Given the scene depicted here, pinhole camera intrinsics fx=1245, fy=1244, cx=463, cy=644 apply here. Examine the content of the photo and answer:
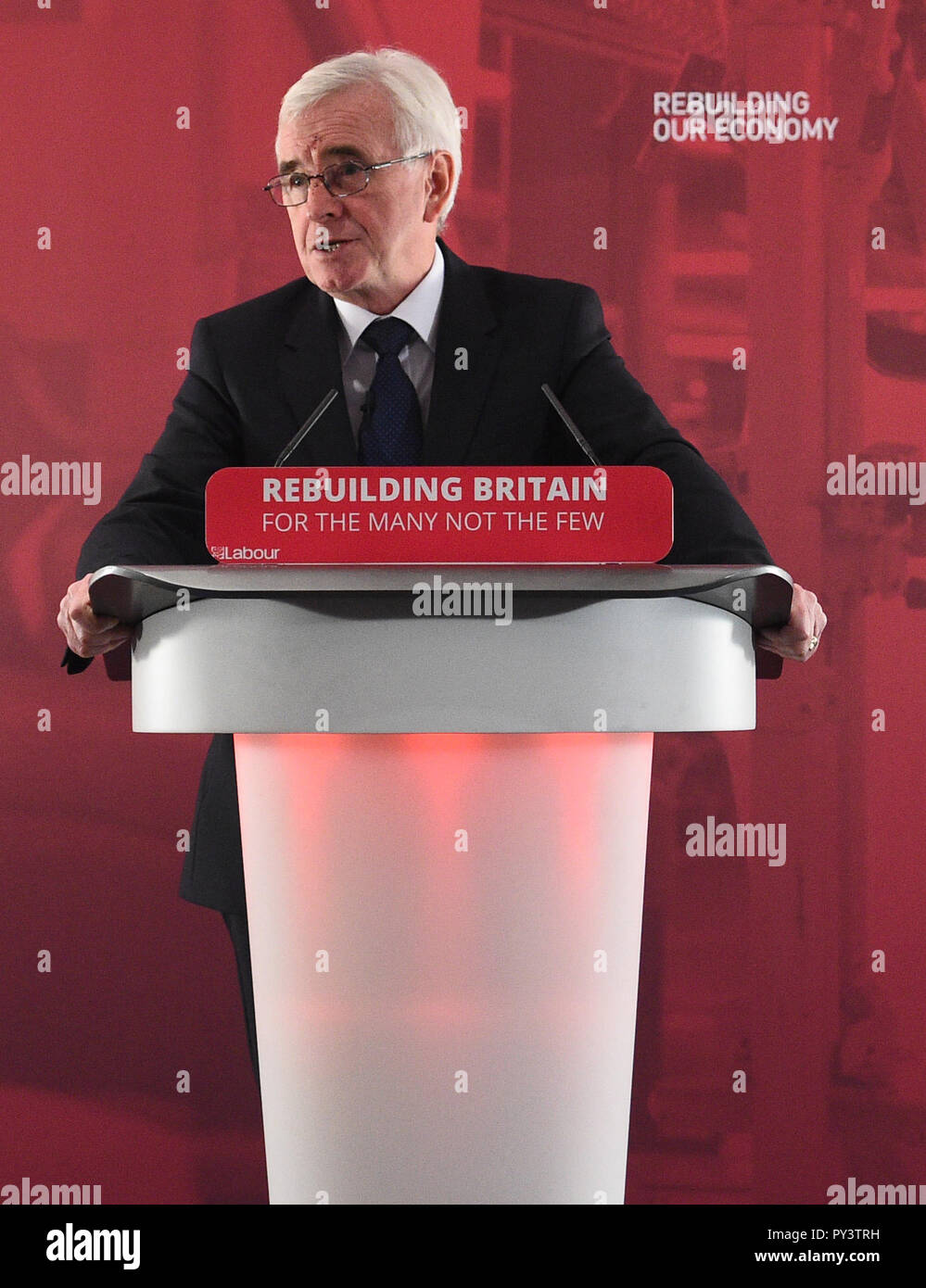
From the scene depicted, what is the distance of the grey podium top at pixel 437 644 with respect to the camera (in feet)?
2.37

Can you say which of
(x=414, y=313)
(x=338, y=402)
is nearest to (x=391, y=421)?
(x=338, y=402)

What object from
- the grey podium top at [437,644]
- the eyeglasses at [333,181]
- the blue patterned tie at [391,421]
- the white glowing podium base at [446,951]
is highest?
the eyeglasses at [333,181]

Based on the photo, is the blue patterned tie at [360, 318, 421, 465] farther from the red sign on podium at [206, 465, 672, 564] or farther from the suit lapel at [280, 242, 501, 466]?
the red sign on podium at [206, 465, 672, 564]

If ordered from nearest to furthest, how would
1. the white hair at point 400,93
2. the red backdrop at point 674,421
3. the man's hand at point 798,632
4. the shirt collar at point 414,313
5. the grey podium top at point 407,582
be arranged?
1. the grey podium top at point 407,582
2. the man's hand at point 798,632
3. the white hair at point 400,93
4. the shirt collar at point 414,313
5. the red backdrop at point 674,421

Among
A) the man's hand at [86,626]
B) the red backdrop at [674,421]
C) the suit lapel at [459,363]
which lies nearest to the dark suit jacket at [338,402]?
the suit lapel at [459,363]

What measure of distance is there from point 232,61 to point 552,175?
2.03ft

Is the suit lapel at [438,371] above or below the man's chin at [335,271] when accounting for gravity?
below

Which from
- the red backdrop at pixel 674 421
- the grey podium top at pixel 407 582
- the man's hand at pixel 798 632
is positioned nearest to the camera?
the grey podium top at pixel 407 582

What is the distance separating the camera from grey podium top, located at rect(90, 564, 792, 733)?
0.72m

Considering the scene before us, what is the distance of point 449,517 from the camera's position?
74cm

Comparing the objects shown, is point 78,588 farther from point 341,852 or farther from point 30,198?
point 30,198

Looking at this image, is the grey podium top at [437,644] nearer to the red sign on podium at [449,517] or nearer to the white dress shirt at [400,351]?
the red sign on podium at [449,517]

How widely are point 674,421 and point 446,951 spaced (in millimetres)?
1677

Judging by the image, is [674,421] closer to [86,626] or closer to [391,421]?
[391,421]
